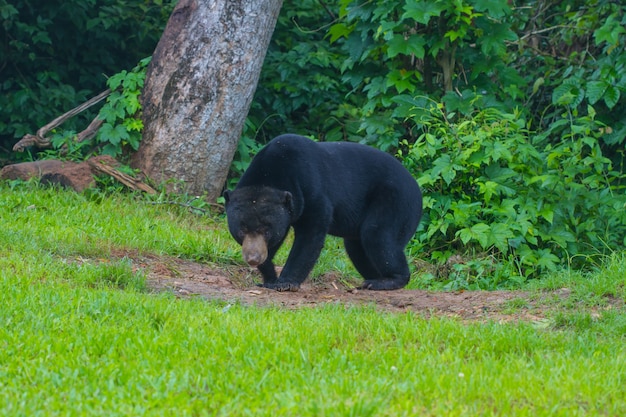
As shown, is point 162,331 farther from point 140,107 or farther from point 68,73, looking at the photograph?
point 68,73

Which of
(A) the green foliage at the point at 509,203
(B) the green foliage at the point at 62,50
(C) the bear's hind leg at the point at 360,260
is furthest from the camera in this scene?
(B) the green foliage at the point at 62,50

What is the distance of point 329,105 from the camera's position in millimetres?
11773

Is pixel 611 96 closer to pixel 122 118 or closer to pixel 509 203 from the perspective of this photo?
pixel 509 203

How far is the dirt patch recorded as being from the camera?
6.06 m

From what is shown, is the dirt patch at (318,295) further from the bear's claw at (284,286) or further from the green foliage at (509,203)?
the green foliage at (509,203)

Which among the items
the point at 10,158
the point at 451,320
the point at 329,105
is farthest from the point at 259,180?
the point at 10,158

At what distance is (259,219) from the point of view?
6566mm

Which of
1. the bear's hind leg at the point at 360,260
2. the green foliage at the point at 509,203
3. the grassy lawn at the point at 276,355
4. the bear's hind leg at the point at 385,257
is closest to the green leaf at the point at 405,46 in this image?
the green foliage at the point at 509,203

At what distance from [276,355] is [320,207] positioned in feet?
8.29

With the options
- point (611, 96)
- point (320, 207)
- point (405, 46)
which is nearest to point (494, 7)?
point (405, 46)

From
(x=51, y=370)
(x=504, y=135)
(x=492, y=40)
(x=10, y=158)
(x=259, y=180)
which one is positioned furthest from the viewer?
(x=10, y=158)

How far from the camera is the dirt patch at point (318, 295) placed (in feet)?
19.9

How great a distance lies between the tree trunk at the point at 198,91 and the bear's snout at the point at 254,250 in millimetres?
Result: 3241

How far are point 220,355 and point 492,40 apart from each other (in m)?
6.12
